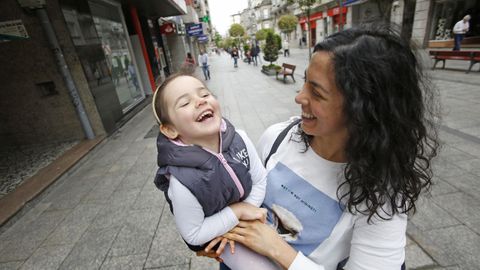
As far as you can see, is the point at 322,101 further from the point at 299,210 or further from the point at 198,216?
the point at 198,216

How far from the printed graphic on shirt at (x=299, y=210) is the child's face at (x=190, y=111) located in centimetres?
42

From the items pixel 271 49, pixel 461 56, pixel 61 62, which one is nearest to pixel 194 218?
pixel 61 62

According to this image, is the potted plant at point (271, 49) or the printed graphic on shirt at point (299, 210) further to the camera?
the potted plant at point (271, 49)

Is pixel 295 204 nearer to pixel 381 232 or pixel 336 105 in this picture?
pixel 381 232

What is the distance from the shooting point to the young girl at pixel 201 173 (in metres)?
1.10

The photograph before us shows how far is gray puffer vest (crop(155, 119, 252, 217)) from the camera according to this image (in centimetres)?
109

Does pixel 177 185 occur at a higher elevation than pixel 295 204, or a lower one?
higher

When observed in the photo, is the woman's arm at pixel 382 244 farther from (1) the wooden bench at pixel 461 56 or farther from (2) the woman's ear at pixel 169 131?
(1) the wooden bench at pixel 461 56

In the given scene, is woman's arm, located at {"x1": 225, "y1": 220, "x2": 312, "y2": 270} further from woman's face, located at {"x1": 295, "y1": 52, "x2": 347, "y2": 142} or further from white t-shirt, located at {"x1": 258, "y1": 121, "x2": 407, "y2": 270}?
woman's face, located at {"x1": 295, "y1": 52, "x2": 347, "y2": 142}

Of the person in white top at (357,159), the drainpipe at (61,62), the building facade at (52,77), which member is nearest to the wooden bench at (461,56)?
the person in white top at (357,159)

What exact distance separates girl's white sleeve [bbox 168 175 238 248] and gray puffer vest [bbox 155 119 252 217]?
0.03m

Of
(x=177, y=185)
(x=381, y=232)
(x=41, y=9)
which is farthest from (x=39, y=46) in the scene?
(x=381, y=232)

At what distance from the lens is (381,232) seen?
0.94 metres

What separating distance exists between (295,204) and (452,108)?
245 inches
